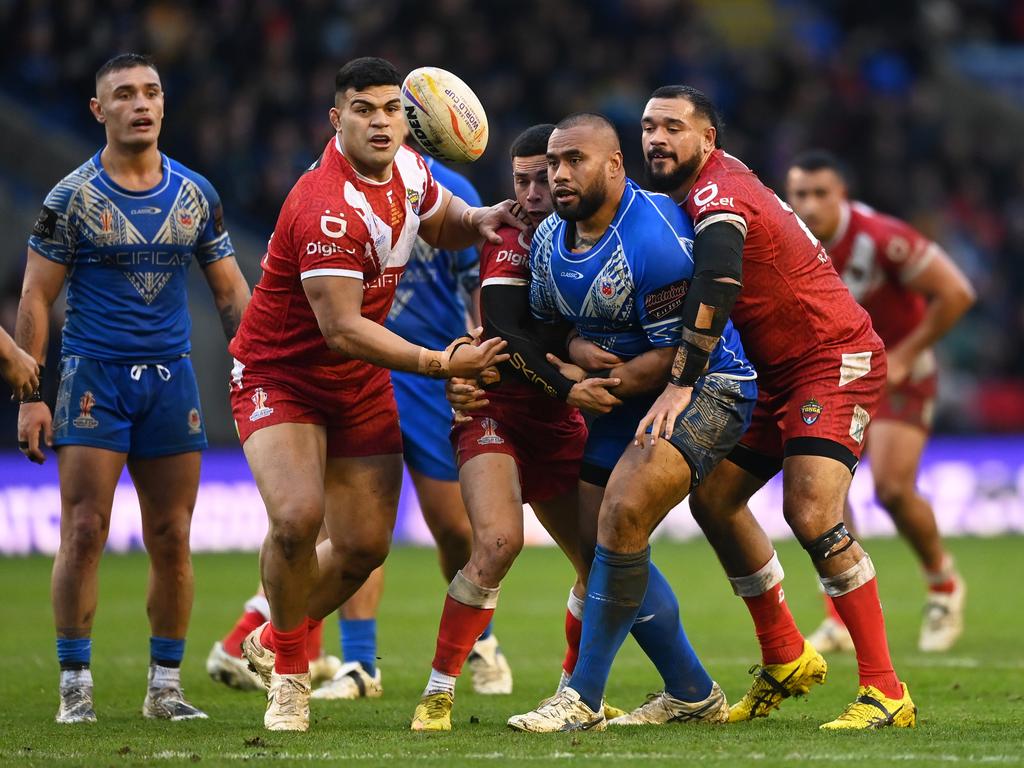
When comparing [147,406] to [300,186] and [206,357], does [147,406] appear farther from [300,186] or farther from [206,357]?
[206,357]

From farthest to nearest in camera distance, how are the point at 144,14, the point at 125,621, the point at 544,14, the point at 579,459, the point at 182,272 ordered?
1. the point at 544,14
2. the point at 144,14
3. the point at 125,621
4. the point at 182,272
5. the point at 579,459

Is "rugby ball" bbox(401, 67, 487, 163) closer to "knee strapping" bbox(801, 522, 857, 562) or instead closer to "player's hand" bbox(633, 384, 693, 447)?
"player's hand" bbox(633, 384, 693, 447)

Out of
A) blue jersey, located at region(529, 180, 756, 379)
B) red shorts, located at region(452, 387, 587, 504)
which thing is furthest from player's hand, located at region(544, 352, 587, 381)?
red shorts, located at region(452, 387, 587, 504)

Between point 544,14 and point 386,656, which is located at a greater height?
point 544,14

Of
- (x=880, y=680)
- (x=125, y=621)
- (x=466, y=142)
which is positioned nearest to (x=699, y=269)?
(x=466, y=142)

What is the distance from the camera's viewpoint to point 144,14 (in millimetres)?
19359

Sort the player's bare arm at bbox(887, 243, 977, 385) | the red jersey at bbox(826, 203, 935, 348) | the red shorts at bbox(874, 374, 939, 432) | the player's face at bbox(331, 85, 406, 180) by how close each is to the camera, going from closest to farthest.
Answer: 1. the player's face at bbox(331, 85, 406, 180)
2. the player's bare arm at bbox(887, 243, 977, 385)
3. the red jersey at bbox(826, 203, 935, 348)
4. the red shorts at bbox(874, 374, 939, 432)

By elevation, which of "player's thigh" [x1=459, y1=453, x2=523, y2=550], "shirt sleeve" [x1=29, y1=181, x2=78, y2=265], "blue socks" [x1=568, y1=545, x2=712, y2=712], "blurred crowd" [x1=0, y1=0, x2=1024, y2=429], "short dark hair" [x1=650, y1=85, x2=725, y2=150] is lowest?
"blue socks" [x1=568, y1=545, x2=712, y2=712]

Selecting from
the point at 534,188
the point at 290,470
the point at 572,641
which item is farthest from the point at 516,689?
the point at 534,188

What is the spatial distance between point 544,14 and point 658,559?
9.00 m

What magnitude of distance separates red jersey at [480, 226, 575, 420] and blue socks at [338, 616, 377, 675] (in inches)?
79.4

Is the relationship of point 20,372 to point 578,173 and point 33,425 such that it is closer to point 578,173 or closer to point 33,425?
point 33,425

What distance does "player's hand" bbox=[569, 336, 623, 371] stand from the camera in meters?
6.59

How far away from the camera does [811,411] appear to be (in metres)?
6.71
